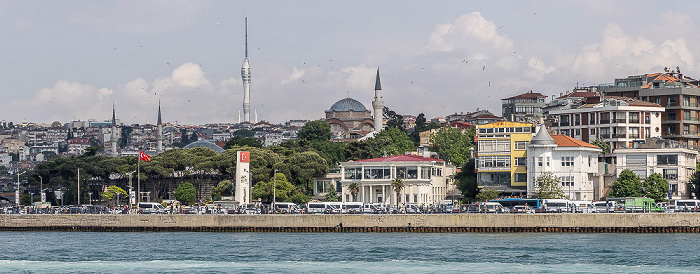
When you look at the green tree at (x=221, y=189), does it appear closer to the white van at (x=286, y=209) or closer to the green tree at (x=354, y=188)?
the green tree at (x=354, y=188)

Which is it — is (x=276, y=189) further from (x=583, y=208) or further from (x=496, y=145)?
(x=583, y=208)

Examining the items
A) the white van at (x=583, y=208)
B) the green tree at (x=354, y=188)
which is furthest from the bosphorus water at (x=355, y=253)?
the green tree at (x=354, y=188)

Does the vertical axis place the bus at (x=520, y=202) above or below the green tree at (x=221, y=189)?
below

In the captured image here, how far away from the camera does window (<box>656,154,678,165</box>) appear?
3130 inches

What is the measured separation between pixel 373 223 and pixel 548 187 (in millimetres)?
17227

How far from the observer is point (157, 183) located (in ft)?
323

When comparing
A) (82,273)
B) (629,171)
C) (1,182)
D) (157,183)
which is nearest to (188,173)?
(157,183)

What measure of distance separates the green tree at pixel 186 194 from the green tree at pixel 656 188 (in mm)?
38033

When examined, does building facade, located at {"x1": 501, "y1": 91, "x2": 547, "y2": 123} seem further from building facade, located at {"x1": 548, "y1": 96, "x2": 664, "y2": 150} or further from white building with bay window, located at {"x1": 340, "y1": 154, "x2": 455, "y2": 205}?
white building with bay window, located at {"x1": 340, "y1": 154, "x2": 455, "y2": 205}

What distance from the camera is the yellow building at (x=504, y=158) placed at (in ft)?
258

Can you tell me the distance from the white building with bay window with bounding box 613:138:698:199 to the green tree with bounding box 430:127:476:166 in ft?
53.5

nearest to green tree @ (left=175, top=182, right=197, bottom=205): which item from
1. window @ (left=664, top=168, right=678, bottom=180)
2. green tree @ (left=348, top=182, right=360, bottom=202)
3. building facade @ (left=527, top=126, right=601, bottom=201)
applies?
green tree @ (left=348, top=182, right=360, bottom=202)

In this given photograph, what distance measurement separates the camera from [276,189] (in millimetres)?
83625

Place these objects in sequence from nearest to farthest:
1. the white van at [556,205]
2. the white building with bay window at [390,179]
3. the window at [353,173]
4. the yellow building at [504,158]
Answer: the white van at [556,205] → the yellow building at [504,158] → the white building with bay window at [390,179] → the window at [353,173]
